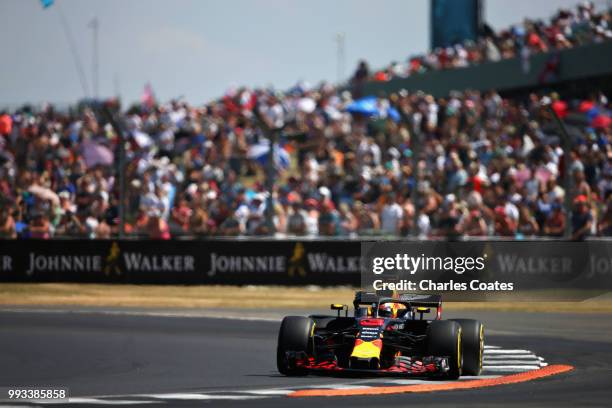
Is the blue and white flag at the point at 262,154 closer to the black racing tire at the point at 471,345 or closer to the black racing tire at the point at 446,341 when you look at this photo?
the black racing tire at the point at 471,345

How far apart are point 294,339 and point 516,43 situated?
26.8 m

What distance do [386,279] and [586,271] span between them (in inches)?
407

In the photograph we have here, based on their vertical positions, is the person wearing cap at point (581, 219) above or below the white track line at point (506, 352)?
above

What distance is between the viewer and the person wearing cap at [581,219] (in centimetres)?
2378

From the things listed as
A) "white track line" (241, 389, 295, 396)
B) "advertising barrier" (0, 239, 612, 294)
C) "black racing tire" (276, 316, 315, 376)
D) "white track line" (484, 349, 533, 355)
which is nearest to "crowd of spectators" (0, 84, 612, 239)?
"advertising barrier" (0, 239, 612, 294)

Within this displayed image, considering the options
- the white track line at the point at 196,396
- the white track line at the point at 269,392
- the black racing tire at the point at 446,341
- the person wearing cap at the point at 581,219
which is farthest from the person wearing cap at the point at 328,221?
the white track line at the point at 196,396

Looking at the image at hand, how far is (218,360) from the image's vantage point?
48.1 feet

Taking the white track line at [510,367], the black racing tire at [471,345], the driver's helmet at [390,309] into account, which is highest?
the driver's helmet at [390,309]

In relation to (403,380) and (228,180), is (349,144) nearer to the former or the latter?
(228,180)

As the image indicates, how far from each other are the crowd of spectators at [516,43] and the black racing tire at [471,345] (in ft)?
73.0

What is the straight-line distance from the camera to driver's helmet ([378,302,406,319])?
43.6 ft

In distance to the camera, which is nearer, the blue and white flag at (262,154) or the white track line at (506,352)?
the white track line at (506,352)

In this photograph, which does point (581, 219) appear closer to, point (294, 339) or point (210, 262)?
point (210, 262)

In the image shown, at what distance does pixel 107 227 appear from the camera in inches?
1054
